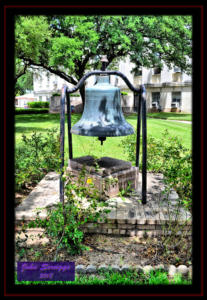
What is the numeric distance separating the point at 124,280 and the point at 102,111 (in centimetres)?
258

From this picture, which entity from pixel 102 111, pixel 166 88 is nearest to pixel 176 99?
pixel 166 88

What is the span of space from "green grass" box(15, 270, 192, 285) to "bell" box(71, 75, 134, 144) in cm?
209

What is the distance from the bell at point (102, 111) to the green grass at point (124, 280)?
209 cm

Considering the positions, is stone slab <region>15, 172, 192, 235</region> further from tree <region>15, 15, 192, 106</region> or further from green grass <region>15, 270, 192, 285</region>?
tree <region>15, 15, 192, 106</region>

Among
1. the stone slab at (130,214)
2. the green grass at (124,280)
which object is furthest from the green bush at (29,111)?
the green grass at (124,280)

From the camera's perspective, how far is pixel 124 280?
9.94 feet

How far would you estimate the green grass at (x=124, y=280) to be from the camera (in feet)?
9.60

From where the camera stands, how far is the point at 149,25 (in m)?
17.5

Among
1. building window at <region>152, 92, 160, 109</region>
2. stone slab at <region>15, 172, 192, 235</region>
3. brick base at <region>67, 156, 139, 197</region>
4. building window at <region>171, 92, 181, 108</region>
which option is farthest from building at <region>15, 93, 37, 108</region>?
stone slab at <region>15, 172, 192, 235</region>

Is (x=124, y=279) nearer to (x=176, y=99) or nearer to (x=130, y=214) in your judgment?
(x=130, y=214)

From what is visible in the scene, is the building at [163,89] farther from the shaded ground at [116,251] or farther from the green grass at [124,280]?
the green grass at [124,280]

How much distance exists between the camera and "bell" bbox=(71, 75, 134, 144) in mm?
4324
